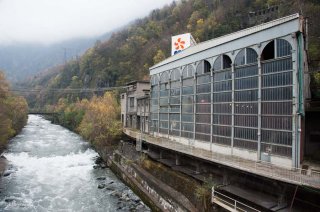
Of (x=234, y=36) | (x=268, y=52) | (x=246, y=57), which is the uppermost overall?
(x=234, y=36)

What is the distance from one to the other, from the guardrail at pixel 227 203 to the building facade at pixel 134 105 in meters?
25.2

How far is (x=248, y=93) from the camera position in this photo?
21922 mm

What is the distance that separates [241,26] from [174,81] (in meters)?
57.0

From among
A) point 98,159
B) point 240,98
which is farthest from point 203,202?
point 98,159

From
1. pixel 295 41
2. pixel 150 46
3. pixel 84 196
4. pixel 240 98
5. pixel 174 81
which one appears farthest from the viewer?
pixel 150 46

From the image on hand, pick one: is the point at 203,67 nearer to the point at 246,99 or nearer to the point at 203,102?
the point at 203,102

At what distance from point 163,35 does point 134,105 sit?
81874 millimetres

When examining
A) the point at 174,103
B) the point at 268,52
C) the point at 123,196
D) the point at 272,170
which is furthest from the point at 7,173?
the point at 268,52

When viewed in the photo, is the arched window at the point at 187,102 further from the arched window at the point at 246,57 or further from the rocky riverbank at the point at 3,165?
the rocky riverbank at the point at 3,165

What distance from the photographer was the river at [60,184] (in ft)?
90.7

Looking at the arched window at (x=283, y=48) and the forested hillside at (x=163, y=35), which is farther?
the forested hillside at (x=163, y=35)

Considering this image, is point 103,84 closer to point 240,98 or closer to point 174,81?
point 174,81

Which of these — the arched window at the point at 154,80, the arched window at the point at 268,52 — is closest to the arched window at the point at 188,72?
the arched window at the point at 154,80

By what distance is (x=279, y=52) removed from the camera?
1961 centimetres
